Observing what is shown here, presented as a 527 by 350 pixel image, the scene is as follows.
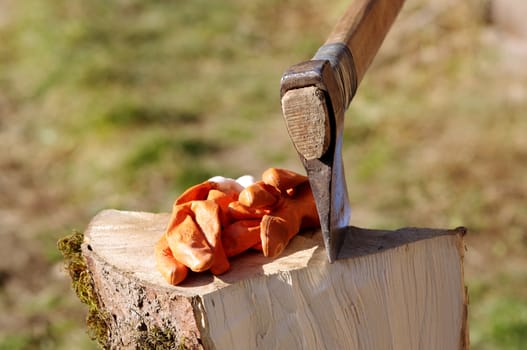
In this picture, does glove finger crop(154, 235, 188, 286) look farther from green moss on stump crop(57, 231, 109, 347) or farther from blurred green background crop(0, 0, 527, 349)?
blurred green background crop(0, 0, 527, 349)

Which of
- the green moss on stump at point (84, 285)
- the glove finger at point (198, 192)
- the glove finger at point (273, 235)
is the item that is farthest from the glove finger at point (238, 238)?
the green moss on stump at point (84, 285)

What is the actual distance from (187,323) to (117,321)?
0.31 meters

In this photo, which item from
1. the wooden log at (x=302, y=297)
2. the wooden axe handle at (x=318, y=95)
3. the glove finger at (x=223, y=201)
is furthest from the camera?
the glove finger at (x=223, y=201)

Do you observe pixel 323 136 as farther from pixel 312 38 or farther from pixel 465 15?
pixel 312 38

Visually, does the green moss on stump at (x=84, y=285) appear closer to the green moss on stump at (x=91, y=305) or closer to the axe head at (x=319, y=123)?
the green moss on stump at (x=91, y=305)

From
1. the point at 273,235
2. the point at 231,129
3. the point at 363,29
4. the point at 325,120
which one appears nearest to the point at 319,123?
the point at 325,120

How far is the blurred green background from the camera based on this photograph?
175 inches

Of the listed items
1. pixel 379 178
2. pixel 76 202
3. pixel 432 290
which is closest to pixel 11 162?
pixel 76 202

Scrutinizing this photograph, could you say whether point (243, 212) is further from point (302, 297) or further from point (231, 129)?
point (231, 129)

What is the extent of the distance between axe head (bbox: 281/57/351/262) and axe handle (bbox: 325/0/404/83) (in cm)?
25

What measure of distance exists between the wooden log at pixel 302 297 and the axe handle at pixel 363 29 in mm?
→ 452

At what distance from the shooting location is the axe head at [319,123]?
1.79m

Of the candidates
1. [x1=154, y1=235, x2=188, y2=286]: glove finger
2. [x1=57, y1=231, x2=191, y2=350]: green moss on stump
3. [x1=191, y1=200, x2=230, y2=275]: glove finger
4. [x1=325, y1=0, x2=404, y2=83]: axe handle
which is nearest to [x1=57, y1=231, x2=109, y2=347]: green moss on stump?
[x1=57, y1=231, x2=191, y2=350]: green moss on stump

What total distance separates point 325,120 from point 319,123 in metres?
0.01
